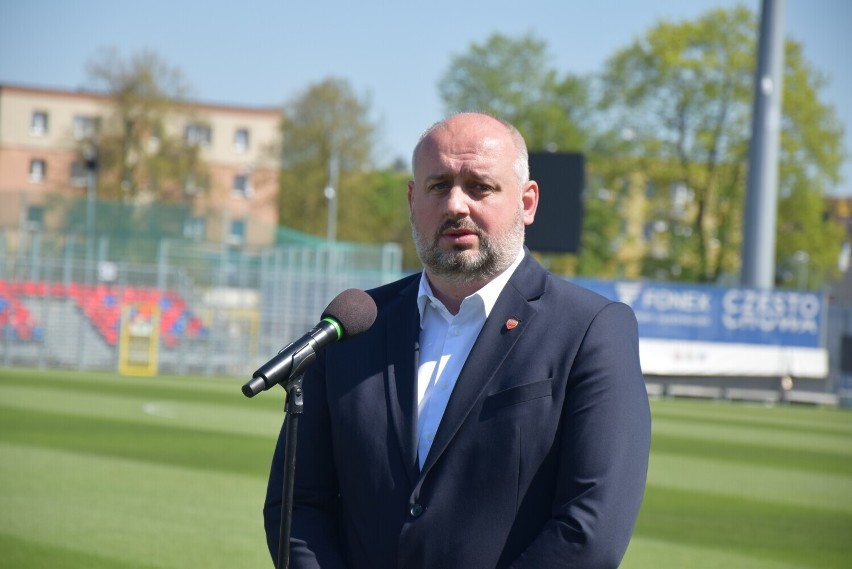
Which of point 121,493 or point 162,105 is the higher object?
point 162,105

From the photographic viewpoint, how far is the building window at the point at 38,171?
90.8 m

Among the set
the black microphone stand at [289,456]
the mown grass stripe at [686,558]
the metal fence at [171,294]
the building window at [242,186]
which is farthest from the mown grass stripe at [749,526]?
the building window at [242,186]

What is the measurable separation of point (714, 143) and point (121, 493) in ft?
183

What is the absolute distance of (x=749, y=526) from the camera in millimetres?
13461

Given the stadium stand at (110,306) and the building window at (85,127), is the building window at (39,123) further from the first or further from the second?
the stadium stand at (110,306)

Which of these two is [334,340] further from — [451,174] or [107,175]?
[107,175]

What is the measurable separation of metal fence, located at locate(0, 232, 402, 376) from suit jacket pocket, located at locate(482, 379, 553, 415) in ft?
110

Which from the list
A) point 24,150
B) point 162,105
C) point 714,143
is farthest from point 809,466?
point 24,150

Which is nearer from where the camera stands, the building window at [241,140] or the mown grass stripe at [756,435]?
the mown grass stripe at [756,435]

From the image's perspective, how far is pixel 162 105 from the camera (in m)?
77.2

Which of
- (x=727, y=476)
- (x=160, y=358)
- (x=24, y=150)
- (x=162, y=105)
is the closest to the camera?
(x=727, y=476)

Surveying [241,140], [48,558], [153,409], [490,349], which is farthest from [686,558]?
[241,140]

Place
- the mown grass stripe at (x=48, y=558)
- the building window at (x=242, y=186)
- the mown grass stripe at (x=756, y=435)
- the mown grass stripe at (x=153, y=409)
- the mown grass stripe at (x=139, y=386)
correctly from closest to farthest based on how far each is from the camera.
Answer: the mown grass stripe at (x=48, y=558)
the mown grass stripe at (x=153, y=409)
the mown grass stripe at (x=756, y=435)
the mown grass stripe at (x=139, y=386)
the building window at (x=242, y=186)

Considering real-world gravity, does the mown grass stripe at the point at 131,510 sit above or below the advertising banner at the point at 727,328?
above
